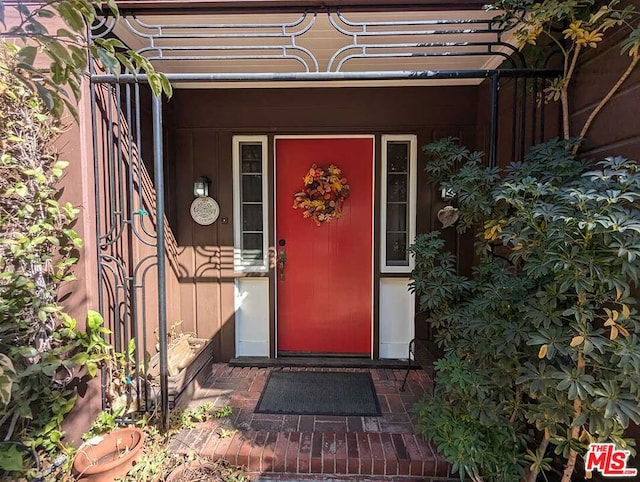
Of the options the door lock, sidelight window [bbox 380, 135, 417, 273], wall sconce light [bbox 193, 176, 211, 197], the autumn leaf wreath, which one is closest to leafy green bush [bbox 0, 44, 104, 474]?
wall sconce light [bbox 193, 176, 211, 197]

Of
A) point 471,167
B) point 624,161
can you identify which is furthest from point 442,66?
point 624,161

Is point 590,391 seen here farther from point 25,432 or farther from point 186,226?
point 186,226

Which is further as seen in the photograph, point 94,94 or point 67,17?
point 94,94

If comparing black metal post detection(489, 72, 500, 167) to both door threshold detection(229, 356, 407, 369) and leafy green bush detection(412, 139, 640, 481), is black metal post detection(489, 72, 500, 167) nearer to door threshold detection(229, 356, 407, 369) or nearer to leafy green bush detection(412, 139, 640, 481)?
leafy green bush detection(412, 139, 640, 481)

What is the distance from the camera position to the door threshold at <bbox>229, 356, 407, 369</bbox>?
2898 mm

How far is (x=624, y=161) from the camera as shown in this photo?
1274 mm

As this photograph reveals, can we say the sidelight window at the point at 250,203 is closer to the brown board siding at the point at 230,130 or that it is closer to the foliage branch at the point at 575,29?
the brown board siding at the point at 230,130

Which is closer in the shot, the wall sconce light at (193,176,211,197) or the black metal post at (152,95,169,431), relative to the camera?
the black metal post at (152,95,169,431)

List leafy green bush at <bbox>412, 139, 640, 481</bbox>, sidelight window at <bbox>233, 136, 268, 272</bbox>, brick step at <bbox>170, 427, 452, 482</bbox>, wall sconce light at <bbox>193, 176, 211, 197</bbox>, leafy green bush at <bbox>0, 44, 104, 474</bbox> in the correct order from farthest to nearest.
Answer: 1. sidelight window at <bbox>233, 136, 268, 272</bbox>
2. wall sconce light at <bbox>193, 176, 211, 197</bbox>
3. brick step at <bbox>170, 427, 452, 482</bbox>
4. leafy green bush at <bbox>0, 44, 104, 474</bbox>
5. leafy green bush at <bbox>412, 139, 640, 481</bbox>

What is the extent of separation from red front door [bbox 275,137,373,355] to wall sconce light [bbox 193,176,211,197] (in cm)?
62

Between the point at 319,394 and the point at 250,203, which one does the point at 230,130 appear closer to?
the point at 250,203

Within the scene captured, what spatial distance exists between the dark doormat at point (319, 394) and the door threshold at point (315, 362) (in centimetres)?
11

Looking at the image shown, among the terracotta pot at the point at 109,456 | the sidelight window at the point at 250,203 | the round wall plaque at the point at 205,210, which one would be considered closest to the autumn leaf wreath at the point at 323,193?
the sidelight window at the point at 250,203

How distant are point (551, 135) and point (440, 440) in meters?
1.78
